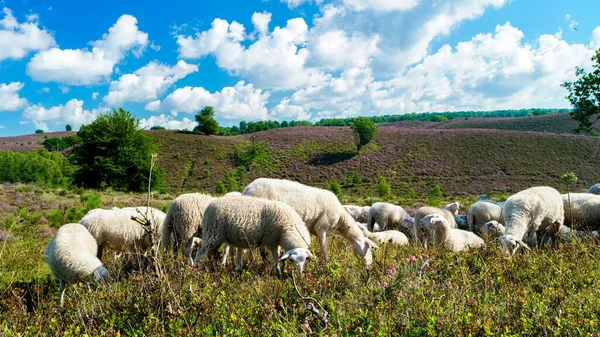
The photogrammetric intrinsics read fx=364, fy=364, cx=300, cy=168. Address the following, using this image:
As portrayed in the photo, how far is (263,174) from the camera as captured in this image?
2069 inches

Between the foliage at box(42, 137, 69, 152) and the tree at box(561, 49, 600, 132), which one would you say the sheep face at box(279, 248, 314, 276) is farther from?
the foliage at box(42, 137, 69, 152)

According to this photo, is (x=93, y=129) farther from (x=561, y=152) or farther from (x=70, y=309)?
(x=561, y=152)

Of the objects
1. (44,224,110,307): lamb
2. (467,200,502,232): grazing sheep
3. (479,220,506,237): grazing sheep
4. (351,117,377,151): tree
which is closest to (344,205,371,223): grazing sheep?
(467,200,502,232): grazing sheep

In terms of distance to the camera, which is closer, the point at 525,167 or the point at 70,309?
the point at 70,309

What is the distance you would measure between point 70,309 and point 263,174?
4893 centimetres

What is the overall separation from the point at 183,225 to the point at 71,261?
1.89 meters

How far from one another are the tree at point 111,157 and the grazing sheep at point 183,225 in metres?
28.2

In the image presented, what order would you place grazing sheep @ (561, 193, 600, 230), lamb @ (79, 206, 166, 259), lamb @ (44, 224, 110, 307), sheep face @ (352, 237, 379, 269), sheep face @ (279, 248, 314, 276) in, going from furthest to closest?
grazing sheep @ (561, 193, 600, 230) → lamb @ (79, 206, 166, 259) → sheep face @ (352, 237, 379, 269) → lamb @ (44, 224, 110, 307) → sheep face @ (279, 248, 314, 276)

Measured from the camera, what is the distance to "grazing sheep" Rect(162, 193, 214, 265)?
275 inches

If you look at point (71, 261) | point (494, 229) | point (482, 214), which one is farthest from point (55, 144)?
point (494, 229)

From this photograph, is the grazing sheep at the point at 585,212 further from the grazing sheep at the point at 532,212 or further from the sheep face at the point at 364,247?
the sheep face at the point at 364,247

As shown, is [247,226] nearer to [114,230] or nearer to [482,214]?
[114,230]

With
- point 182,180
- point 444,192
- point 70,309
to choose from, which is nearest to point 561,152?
point 444,192

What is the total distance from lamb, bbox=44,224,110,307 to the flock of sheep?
15 mm
